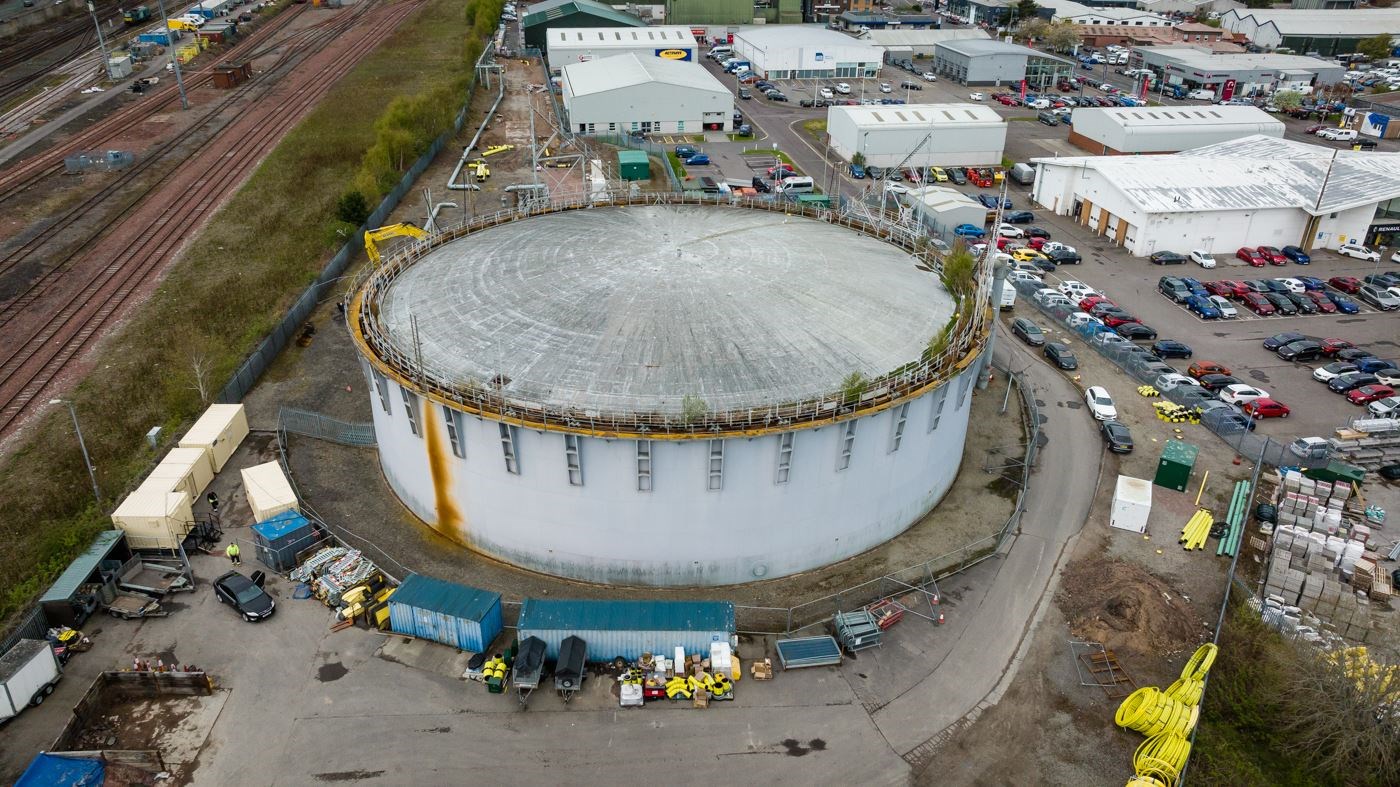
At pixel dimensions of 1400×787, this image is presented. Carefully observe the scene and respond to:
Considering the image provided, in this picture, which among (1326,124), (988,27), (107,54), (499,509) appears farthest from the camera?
(988,27)

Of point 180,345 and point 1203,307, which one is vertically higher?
point 180,345

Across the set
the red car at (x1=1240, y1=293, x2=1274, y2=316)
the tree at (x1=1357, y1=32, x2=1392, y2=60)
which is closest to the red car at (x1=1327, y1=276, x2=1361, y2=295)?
the red car at (x1=1240, y1=293, x2=1274, y2=316)

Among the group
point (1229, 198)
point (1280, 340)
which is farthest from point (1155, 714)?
point (1229, 198)

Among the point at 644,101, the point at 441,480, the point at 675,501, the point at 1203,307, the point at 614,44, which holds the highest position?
the point at 614,44

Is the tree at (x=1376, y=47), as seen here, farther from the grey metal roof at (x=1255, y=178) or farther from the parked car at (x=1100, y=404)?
the parked car at (x=1100, y=404)

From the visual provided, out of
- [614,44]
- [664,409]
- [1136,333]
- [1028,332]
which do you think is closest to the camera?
[664,409]

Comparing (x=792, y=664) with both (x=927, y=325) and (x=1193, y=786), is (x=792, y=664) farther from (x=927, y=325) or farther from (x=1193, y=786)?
(x=927, y=325)

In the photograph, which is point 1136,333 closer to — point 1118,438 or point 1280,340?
point 1280,340

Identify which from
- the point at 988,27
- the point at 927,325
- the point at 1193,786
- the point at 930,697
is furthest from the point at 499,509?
the point at 988,27
